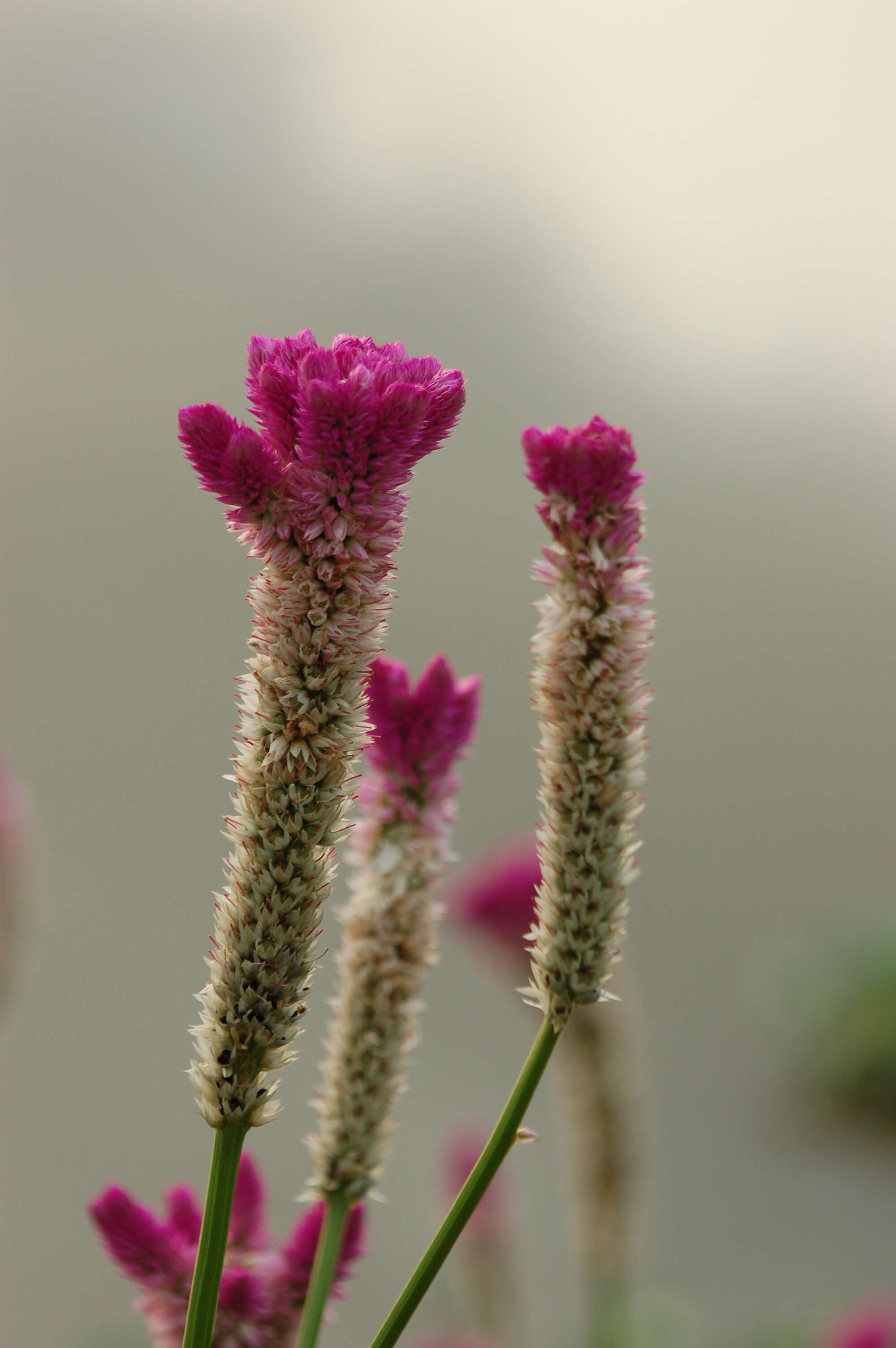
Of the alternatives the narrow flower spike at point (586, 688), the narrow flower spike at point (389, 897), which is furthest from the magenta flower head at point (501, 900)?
the narrow flower spike at point (586, 688)

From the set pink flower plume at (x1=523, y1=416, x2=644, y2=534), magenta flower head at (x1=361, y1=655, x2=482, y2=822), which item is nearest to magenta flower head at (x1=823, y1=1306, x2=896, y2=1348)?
magenta flower head at (x1=361, y1=655, x2=482, y2=822)

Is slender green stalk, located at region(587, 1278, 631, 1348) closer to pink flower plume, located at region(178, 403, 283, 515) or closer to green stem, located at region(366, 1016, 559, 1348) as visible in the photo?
green stem, located at region(366, 1016, 559, 1348)

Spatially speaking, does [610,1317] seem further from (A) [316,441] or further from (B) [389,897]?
(A) [316,441]

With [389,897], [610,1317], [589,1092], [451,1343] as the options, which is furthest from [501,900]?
[610,1317]

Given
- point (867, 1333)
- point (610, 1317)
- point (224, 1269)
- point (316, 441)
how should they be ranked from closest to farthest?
point (316, 441), point (224, 1269), point (867, 1333), point (610, 1317)

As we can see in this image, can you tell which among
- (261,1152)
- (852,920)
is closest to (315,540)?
(261,1152)

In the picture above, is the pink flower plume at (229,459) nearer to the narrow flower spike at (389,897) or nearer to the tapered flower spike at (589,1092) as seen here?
the narrow flower spike at (389,897)

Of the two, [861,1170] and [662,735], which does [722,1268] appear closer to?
[861,1170]
